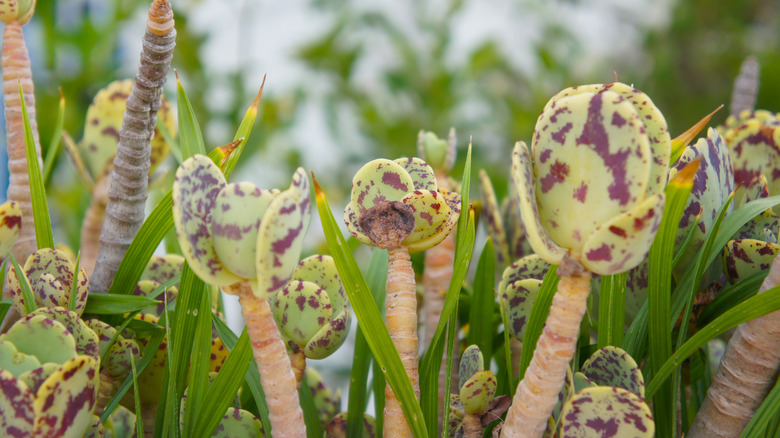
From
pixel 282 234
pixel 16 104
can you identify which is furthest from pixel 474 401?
pixel 16 104

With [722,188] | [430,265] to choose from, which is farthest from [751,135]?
[430,265]

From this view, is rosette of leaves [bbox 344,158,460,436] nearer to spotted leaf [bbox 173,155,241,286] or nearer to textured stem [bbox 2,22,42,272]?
spotted leaf [bbox 173,155,241,286]

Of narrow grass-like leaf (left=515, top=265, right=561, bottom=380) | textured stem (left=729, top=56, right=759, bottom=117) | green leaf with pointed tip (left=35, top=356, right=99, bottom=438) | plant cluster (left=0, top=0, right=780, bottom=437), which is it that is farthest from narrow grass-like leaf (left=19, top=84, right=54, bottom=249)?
textured stem (left=729, top=56, right=759, bottom=117)

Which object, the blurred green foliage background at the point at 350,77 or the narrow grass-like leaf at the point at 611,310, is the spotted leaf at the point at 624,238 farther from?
the blurred green foliage background at the point at 350,77

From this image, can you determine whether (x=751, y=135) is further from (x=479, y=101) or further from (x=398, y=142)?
(x=479, y=101)

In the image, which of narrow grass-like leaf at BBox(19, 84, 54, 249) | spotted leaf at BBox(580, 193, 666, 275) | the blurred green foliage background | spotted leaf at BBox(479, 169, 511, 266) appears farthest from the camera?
the blurred green foliage background

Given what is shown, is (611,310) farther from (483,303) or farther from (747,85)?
(747,85)

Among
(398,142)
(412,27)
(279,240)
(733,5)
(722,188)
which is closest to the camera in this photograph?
(279,240)
